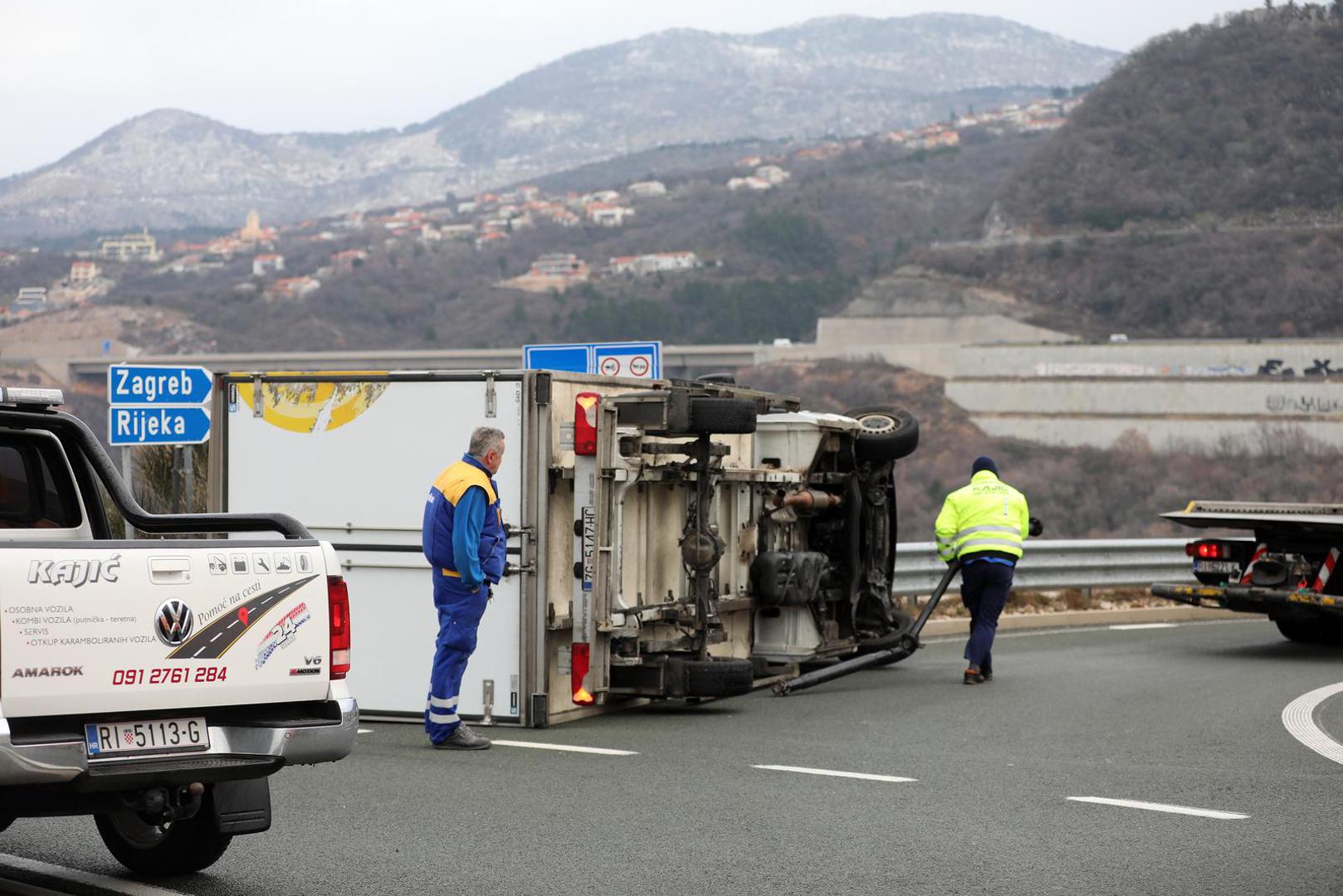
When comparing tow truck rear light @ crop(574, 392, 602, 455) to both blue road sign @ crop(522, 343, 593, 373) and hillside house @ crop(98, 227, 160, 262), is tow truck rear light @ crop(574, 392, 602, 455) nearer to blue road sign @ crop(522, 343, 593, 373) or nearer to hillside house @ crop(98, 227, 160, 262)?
blue road sign @ crop(522, 343, 593, 373)

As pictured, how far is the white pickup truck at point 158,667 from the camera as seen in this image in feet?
17.9

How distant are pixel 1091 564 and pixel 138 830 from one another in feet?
46.2

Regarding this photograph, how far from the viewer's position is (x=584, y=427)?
1095 cm

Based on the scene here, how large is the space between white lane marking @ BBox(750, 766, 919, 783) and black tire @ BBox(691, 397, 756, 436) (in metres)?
2.47

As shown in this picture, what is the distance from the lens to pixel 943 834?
7551mm

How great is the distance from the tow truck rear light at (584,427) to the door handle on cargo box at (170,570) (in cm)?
522

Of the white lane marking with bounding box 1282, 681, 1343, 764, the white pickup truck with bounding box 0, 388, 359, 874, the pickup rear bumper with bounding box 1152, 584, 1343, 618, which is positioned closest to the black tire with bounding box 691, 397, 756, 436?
the white lane marking with bounding box 1282, 681, 1343, 764

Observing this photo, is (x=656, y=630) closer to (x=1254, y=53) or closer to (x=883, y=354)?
(x=883, y=354)

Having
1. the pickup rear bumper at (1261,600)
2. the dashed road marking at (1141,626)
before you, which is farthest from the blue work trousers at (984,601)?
the dashed road marking at (1141,626)

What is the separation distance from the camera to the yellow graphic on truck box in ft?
37.8

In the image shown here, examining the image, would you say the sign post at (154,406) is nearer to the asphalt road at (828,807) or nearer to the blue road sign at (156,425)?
the blue road sign at (156,425)

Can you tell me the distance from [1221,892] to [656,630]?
19.2 feet

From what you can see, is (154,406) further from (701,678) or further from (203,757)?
Result: (203,757)

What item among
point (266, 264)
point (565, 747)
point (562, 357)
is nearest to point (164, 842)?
point (565, 747)
